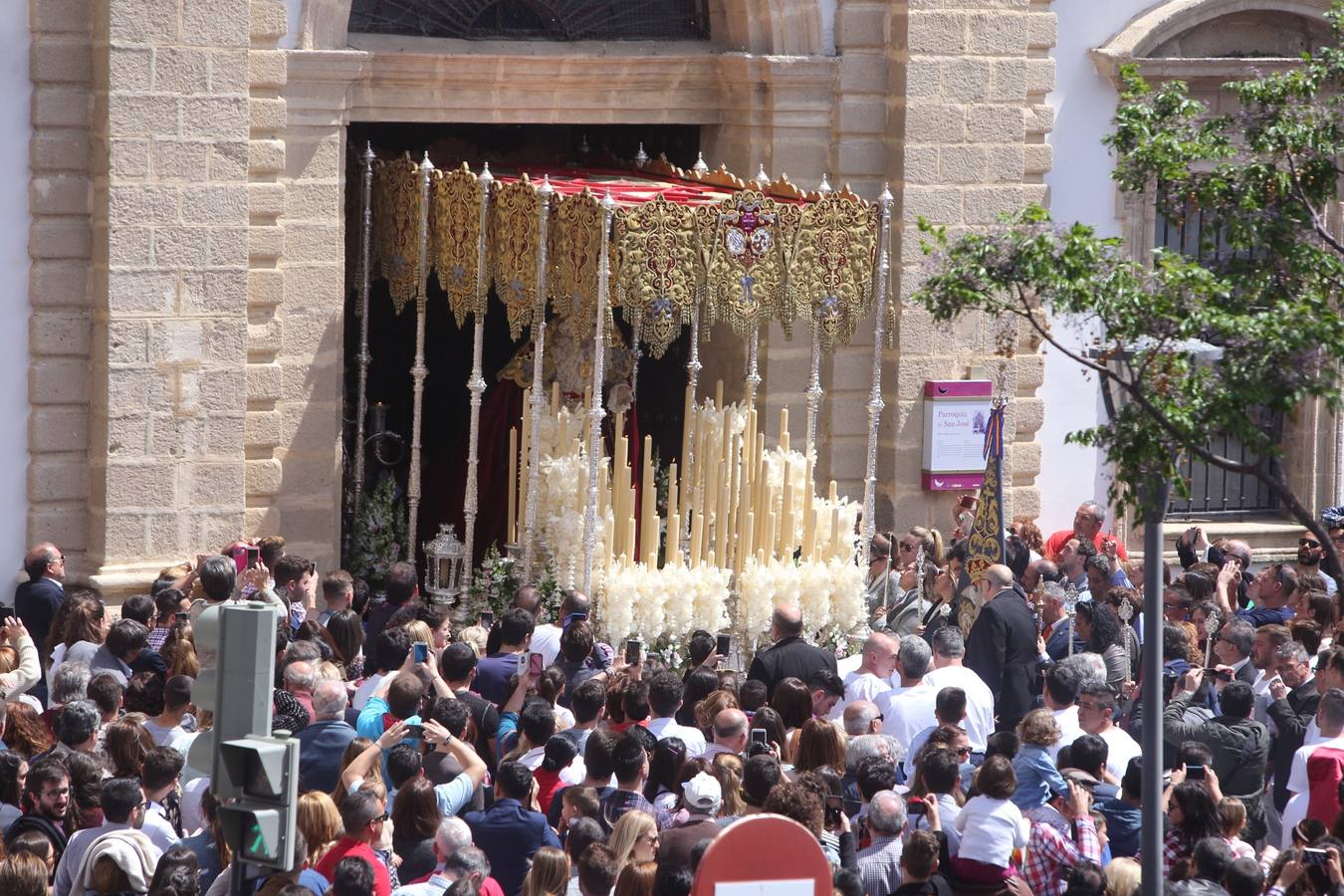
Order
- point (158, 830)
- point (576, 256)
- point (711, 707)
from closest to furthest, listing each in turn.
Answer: point (158, 830) → point (711, 707) → point (576, 256)

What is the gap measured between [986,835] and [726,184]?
21.1 feet

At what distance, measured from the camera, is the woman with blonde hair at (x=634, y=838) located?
759cm

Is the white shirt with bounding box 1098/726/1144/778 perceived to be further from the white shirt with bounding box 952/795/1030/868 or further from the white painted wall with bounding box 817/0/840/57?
the white painted wall with bounding box 817/0/840/57

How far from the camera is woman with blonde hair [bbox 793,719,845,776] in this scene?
8.70 m

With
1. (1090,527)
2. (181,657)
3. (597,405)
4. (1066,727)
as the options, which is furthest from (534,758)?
(1090,527)

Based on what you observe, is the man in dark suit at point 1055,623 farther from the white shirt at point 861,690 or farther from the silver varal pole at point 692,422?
the silver varal pole at point 692,422

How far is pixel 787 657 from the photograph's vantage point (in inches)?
414

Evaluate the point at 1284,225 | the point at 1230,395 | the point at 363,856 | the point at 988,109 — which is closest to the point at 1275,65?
the point at 988,109

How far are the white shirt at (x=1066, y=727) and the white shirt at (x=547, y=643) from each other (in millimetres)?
2550

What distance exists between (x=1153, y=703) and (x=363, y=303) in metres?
7.54

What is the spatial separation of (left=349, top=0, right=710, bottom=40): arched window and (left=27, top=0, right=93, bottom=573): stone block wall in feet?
6.49

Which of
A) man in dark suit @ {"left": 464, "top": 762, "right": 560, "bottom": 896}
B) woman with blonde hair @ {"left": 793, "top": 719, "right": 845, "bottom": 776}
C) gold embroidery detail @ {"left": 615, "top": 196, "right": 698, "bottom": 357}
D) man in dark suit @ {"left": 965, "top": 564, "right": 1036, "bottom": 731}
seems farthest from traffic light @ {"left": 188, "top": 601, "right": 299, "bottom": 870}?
gold embroidery detail @ {"left": 615, "top": 196, "right": 698, "bottom": 357}

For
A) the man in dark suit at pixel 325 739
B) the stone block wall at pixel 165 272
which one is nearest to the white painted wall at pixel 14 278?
the stone block wall at pixel 165 272

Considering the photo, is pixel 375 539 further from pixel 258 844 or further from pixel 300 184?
pixel 258 844
